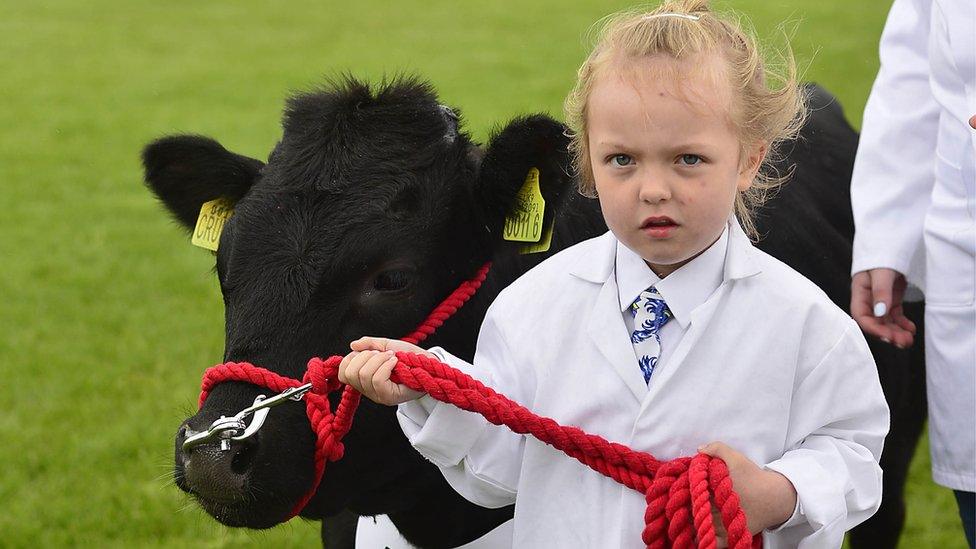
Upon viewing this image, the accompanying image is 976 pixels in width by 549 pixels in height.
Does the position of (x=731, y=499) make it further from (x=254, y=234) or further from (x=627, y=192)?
(x=254, y=234)

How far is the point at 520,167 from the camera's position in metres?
2.63

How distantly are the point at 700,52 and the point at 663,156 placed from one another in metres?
0.20

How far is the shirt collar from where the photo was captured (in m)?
2.04

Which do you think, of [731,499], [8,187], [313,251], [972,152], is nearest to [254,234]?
[313,251]

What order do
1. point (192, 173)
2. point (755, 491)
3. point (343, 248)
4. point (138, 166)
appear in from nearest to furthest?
point (755, 491) < point (343, 248) < point (192, 173) < point (138, 166)

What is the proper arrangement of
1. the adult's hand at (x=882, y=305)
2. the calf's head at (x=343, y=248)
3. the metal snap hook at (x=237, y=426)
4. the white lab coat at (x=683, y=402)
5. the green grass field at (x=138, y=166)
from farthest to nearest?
the green grass field at (x=138, y=166)
the adult's hand at (x=882, y=305)
the calf's head at (x=343, y=248)
the metal snap hook at (x=237, y=426)
the white lab coat at (x=683, y=402)

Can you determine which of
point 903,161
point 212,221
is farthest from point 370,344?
point 903,161

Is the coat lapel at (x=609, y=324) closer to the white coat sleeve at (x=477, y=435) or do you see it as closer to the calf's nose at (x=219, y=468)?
the white coat sleeve at (x=477, y=435)

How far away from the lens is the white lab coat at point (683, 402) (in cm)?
196

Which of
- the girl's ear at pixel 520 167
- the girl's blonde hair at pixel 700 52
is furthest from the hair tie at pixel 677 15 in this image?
the girl's ear at pixel 520 167

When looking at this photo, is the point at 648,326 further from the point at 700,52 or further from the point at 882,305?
Result: the point at 882,305

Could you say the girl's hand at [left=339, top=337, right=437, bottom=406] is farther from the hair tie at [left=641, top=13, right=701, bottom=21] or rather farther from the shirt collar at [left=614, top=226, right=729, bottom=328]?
the hair tie at [left=641, top=13, right=701, bottom=21]

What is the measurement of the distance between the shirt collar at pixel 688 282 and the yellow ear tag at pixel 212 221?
122 cm

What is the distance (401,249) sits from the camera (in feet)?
8.28
